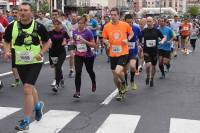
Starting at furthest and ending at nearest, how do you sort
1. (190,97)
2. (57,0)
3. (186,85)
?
(57,0)
(186,85)
(190,97)

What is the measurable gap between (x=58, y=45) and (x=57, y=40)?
0.40 feet

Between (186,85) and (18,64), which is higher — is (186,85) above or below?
below

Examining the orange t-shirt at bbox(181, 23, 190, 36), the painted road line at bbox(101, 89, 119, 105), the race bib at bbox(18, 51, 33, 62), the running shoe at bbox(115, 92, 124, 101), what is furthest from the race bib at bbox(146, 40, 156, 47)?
the orange t-shirt at bbox(181, 23, 190, 36)

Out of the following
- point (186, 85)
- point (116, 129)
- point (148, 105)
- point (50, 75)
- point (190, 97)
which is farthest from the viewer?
point (50, 75)

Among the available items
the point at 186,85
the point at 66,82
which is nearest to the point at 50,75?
the point at 66,82

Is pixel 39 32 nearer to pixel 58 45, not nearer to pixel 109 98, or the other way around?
pixel 109 98

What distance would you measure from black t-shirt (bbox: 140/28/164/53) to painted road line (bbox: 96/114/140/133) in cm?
423

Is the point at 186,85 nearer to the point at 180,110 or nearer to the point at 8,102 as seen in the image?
the point at 180,110

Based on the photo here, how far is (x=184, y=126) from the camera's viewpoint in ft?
26.2

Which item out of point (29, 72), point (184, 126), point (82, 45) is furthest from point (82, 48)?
point (184, 126)

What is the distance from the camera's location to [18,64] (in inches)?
303

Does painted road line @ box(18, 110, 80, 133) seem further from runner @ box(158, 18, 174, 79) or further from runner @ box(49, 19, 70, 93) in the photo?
runner @ box(158, 18, 174, 79)

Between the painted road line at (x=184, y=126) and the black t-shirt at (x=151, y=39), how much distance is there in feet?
14.4

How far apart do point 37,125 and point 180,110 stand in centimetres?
294
